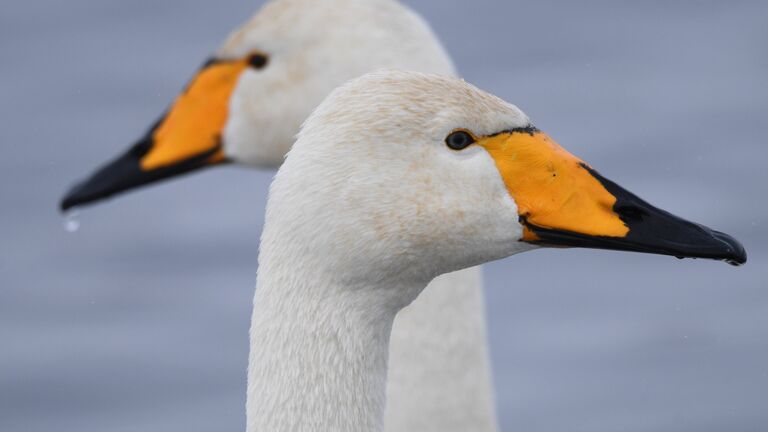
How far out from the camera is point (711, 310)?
9.48m

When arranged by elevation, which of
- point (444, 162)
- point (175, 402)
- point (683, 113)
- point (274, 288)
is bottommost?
point (274, 288)

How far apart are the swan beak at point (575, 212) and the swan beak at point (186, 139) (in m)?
3.20

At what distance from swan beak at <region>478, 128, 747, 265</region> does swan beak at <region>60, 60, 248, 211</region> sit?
3199 mm

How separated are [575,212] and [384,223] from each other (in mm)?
479

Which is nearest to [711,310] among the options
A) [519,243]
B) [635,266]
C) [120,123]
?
[635,266]

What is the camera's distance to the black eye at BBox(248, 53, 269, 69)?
749cm

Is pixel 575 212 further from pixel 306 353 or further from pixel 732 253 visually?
pixel 306 353

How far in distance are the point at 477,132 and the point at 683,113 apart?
6860 mm

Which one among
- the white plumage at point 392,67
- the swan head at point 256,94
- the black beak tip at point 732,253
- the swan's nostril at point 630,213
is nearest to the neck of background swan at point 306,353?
the swan's nostril at point 630,213

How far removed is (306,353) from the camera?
14.1ft

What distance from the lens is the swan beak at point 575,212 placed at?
4.45 meters

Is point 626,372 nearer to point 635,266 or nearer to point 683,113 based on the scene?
point 635,266

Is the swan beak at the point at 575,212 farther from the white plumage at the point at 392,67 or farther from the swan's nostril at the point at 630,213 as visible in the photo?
the white plumage at the point at 392,67

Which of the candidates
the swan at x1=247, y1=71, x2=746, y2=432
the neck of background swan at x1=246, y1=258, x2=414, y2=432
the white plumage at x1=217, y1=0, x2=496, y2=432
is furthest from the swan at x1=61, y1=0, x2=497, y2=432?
the neck of background swan at x1=246, y1=258, x2=414, y2=432
